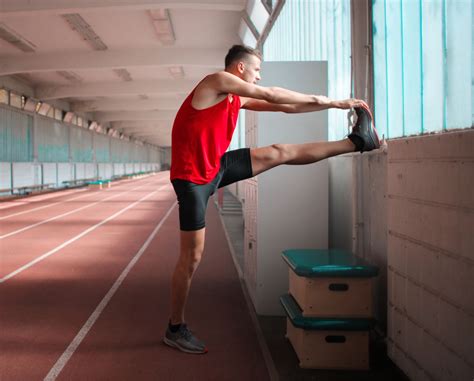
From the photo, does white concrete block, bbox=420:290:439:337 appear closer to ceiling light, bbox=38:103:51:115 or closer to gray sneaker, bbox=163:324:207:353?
gray sneaker, bbox=163:324:207:353

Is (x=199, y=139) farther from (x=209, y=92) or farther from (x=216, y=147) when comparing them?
(x=209, y=92)

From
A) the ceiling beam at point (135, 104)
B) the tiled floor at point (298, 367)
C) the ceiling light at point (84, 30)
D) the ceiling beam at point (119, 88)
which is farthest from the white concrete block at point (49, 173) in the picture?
the tiled floor at point (298, 367)

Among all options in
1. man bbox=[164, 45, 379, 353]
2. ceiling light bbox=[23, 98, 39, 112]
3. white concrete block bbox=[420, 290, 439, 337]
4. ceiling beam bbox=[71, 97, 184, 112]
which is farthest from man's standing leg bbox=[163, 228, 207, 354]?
ceiling beam bbox=[71, 97, 184, 112]

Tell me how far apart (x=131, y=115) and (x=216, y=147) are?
31.9m

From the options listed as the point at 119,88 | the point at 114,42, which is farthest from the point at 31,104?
the point at 114,42

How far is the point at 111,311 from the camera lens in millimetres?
5023

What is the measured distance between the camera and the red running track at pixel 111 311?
3.64 metres

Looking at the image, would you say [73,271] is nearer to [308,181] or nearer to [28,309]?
[28,309]

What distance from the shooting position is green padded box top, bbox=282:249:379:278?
142 inches

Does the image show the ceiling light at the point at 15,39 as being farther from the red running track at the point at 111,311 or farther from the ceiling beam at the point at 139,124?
the ceiling beam at the point at 139,124

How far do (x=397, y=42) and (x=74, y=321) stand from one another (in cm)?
350

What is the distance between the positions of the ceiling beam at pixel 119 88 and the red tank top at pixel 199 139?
1822 cm

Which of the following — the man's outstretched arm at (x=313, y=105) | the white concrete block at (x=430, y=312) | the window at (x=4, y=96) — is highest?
the window at (x=4, y=96)

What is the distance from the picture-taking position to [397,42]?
12.3 feet
